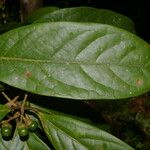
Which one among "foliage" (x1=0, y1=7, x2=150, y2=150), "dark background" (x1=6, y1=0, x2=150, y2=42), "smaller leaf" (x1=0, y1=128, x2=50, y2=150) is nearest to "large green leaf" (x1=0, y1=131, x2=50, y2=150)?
"smaller leaf" (x1=0, y1=128, x2=50, y2=150)

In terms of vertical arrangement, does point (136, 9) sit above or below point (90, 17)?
below

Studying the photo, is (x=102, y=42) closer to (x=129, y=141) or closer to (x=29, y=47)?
(x=29, y=47)

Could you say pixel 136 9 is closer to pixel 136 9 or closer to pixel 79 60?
pixel 136 9

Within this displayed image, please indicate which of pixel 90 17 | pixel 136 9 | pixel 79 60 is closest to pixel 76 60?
pixel 79 60

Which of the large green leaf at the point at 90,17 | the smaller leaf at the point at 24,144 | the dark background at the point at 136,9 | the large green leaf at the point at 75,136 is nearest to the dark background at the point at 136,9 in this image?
the dark background at the point at 136,9

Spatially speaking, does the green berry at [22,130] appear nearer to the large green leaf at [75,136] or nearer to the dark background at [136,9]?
the large green leaf at [75,136]
